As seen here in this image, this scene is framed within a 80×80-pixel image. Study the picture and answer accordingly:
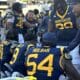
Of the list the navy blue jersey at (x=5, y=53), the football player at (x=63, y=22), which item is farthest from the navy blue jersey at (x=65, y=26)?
the navy blue jersey at (x=5, y=53)

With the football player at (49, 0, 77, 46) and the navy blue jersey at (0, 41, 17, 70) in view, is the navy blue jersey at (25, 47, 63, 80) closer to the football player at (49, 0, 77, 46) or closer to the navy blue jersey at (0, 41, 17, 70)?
the navy blue jersey at (0, 41, 17, 70)

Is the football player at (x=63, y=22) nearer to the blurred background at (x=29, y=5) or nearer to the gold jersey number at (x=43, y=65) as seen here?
the gold jersey number at (x=43, y=65)

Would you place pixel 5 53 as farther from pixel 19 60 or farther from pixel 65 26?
pixel 65 26

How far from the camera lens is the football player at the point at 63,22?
6.12 m

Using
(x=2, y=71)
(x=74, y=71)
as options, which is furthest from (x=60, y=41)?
(x=74, y=71)

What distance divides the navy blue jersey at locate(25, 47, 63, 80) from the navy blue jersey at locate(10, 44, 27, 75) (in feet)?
0.51

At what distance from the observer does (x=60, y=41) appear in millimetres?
5996

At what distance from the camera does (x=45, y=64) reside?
4457mm

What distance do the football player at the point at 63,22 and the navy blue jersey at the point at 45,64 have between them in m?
1.53

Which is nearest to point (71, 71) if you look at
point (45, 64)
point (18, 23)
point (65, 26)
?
point (45, 64)

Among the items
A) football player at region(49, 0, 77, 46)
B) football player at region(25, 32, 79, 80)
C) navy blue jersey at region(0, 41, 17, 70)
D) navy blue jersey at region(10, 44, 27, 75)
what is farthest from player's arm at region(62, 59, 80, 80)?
football player at region(49, 0, 77, 46)

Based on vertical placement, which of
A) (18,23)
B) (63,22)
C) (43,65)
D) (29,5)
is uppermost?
(63,22)

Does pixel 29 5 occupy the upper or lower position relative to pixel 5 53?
lower

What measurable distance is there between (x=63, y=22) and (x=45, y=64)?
6.56 feet
